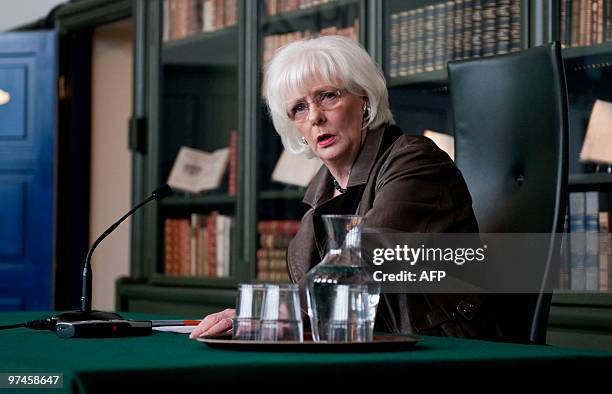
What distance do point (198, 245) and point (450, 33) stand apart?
1.58 meters

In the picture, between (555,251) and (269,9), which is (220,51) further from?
(555,251)

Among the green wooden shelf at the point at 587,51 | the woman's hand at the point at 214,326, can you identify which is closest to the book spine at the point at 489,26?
the green wooden shelf at the point at 587,51

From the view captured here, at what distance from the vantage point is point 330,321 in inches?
51.1

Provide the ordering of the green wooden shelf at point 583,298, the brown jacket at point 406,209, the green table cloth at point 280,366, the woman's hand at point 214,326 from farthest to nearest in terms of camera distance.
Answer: the green wooden shelf at point 583,298 → the brown jacket at point 406,209 → the woman's hand at point 214,326 → the green table cloth at point 280,366

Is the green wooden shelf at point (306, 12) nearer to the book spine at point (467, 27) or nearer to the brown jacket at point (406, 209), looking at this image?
the book spine at point (467, 27)

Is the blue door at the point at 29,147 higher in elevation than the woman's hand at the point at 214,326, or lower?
higher

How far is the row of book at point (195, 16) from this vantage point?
426 centimetres

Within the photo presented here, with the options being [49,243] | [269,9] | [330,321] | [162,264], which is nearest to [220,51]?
[269,9]

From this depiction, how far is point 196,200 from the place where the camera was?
4.45 m

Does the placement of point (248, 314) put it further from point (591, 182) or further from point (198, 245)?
point (198, 245)

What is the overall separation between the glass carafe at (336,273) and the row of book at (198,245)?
2895 mm

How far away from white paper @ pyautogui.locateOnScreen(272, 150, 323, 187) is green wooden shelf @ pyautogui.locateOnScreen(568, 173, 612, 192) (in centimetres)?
116

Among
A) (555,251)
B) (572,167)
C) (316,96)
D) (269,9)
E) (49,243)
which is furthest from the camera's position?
(49,243)

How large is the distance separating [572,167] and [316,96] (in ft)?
2.88
